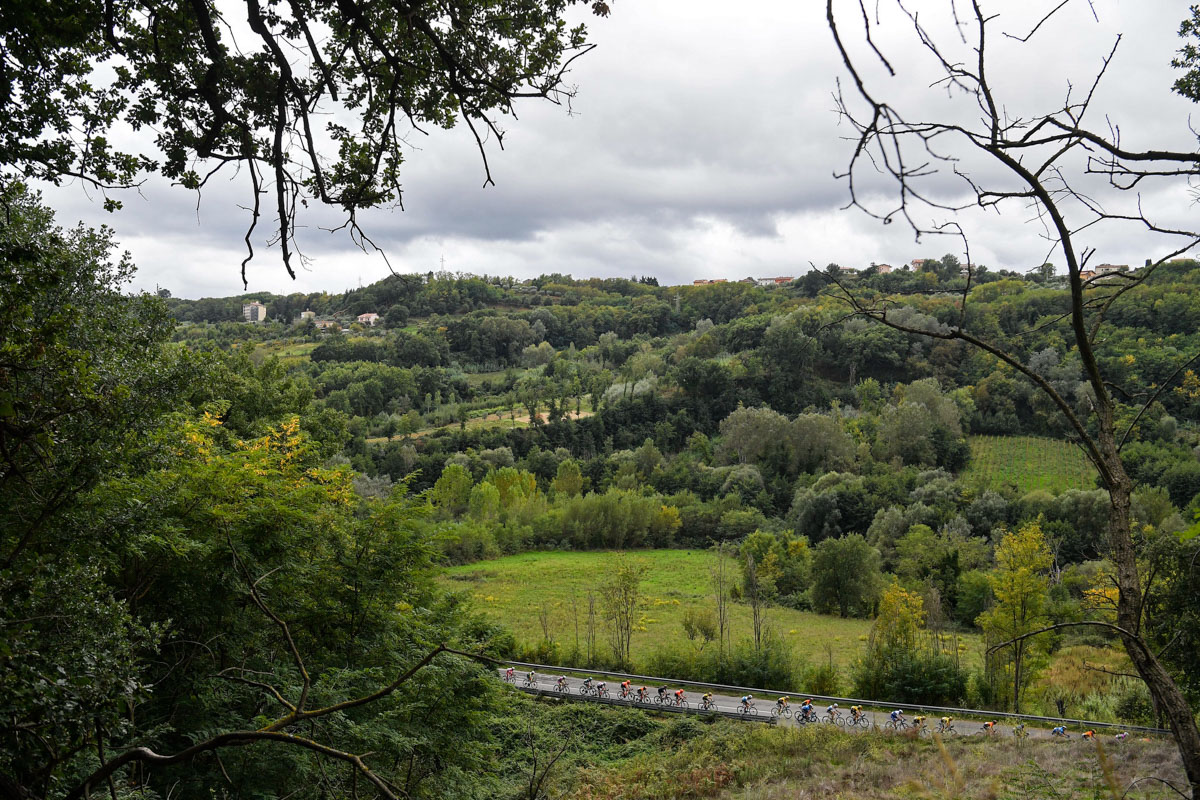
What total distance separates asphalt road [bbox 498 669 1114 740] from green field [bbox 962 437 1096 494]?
111 feet

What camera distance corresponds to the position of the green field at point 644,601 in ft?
101

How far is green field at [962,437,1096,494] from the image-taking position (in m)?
53.7

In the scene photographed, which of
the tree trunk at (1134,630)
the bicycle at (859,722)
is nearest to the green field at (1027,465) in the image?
the bicycle at (859,722)

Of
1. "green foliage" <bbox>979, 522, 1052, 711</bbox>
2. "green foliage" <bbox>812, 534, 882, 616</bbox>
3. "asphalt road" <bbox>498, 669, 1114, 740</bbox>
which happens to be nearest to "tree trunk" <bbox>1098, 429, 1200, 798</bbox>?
"asphalt road" <bbox>498, 669, 1114, 740</bbox>

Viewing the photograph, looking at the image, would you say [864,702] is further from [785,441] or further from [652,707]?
[785,441]

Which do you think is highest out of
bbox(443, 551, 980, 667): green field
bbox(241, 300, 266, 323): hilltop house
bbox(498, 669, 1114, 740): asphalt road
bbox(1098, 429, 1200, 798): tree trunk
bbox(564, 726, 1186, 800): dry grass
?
bbox(241, 300, 266, 323): hilltop house

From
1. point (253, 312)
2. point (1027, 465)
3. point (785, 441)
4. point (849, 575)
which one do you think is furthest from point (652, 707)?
point (253, 312)

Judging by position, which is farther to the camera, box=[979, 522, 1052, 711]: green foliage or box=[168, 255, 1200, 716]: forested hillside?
box=[168, 255, 1200, 716]: forested hillside

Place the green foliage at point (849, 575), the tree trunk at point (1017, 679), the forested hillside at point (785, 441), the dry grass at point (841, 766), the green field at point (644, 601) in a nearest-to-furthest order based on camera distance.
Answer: the dry grass at point (841, 766), the tree trunk at point (1017, 679), the green field at point (644, 601), the green foliage at point (849, 575), the forested hillside at point (785, 441)

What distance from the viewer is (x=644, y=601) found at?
37.7 m

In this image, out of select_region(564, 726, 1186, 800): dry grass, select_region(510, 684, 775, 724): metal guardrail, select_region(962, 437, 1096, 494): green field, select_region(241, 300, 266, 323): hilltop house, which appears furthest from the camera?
select_region(241, 300, 266, 323): hilltop house

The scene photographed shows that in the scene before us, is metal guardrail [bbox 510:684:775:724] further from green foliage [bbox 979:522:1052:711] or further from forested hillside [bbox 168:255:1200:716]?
green foliage [bbox 979:522:1052:711]

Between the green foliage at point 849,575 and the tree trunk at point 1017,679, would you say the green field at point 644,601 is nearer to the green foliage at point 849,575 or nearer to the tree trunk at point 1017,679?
the green foliage at point 849,575

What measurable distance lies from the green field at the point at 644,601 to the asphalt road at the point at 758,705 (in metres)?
3.45
